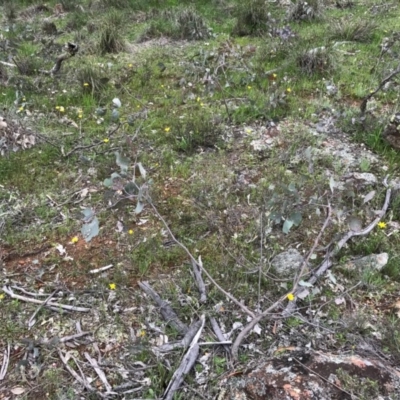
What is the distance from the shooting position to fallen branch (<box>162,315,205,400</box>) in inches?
84.7

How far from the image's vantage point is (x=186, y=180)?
371 centimetres

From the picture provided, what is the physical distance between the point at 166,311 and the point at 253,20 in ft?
17.6

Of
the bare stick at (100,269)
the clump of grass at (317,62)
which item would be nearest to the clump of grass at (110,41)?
the clump of grass at (317,62)

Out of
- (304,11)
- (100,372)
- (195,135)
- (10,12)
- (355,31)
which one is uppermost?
(10,12)

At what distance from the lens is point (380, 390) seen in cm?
200

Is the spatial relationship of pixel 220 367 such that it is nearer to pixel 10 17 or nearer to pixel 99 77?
pixel 99 77

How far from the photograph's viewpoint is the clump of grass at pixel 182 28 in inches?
261

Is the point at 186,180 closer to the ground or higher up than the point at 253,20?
closer to the ground

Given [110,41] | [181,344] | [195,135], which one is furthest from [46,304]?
[110,41]

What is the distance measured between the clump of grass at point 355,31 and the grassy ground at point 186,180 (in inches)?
1.0

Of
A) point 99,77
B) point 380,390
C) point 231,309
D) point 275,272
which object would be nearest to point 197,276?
point 231,309

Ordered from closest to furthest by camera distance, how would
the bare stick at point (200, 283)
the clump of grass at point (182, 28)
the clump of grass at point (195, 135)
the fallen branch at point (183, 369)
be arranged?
the fallen branch at point (183, 369), the bare stick at point (200, 283), the clump of grass at point (195, 135), the clump of grass at point (182, 28)

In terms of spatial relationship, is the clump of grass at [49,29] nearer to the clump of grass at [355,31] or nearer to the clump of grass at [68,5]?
the clump of grass at [68,5]

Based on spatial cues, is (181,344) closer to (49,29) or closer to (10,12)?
(49,29)
